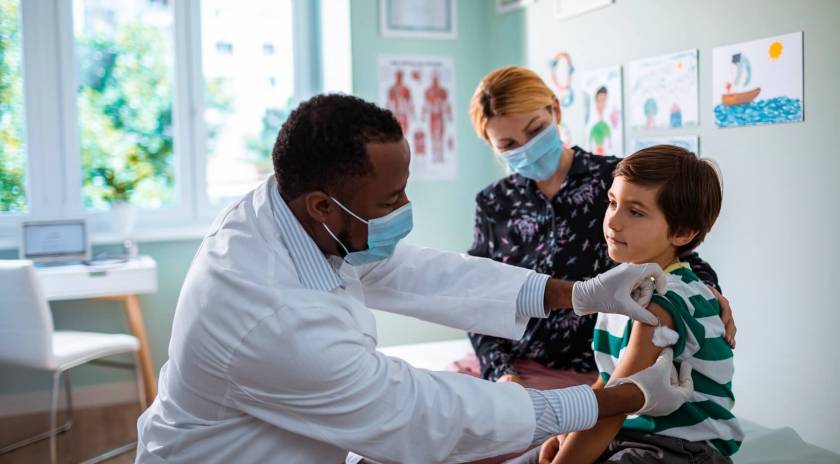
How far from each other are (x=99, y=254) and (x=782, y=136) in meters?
2.79

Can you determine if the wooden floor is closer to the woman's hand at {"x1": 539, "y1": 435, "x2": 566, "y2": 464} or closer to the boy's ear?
the woman's hand at {"x1": 539, "y1": 435, "x2": 566, "y2": 464}

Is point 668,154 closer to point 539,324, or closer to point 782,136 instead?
point 539,324

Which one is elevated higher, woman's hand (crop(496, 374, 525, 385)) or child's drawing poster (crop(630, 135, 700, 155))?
child's drawing poster (crop(630, 135, 700, 155))

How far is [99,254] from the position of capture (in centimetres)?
351

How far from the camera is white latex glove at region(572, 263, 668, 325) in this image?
1.30 metres

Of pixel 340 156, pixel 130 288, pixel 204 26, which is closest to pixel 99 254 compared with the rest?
pixel 130 288

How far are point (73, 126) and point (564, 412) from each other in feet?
10.2

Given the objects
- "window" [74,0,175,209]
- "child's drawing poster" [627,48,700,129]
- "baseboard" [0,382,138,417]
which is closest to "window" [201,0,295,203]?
"window" [74,0,175,209]

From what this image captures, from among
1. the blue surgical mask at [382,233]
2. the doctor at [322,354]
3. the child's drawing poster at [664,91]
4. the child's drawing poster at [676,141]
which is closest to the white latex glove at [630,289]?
the doctor at [322,354]

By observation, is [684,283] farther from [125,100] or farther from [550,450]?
[125,100]

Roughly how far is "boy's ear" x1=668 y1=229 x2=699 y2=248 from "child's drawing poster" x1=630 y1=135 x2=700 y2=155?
1136 millimetres

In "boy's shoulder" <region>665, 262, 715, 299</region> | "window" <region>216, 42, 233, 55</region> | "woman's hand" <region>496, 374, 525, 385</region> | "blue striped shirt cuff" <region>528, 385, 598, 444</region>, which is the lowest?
"woman's hand" <region>496, 374, 525, 385</region>

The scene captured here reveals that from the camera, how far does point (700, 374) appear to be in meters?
1.35

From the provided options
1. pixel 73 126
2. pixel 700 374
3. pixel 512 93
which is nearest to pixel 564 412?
pixel 700 374
